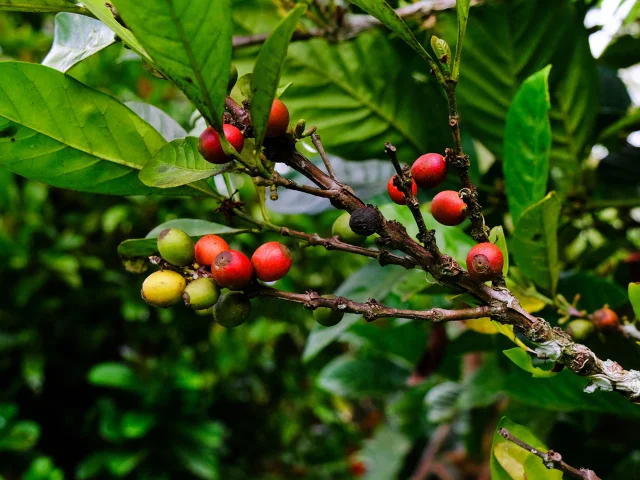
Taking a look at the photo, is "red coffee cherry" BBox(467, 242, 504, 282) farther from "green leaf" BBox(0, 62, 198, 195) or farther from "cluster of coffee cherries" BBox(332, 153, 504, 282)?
"green leaf" BBox(0, 62, 198, 195)

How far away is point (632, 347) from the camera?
2.12 feet

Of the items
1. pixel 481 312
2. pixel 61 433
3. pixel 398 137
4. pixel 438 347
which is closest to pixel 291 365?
pixel 61 433

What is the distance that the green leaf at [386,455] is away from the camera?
69.6 inches

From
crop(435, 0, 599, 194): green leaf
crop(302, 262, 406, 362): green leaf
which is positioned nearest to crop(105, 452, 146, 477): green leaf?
crop(302, 262, 406, 362): green leaf

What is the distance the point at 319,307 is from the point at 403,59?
0.62 meters

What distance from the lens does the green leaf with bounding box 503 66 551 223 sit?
60 cm

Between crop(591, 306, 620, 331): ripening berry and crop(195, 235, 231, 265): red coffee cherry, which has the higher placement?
crop(195, 235, 231, 265): red coffee cherry

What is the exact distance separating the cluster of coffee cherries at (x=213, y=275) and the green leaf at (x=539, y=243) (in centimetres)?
26

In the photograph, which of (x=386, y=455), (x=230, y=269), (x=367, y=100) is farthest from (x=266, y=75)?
(x=386, y=455)

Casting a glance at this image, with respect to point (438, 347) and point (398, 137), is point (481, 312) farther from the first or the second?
point (438, 347)

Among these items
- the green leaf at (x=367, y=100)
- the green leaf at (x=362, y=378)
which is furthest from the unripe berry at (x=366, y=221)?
the green leaf at (x=362, y=378)

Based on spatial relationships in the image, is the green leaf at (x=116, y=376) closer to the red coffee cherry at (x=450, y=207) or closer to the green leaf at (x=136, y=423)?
the green leaf at (x=136, y=423)

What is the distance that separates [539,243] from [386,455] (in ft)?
4.67

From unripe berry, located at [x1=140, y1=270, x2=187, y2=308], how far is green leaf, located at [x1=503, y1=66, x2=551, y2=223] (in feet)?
1.31
